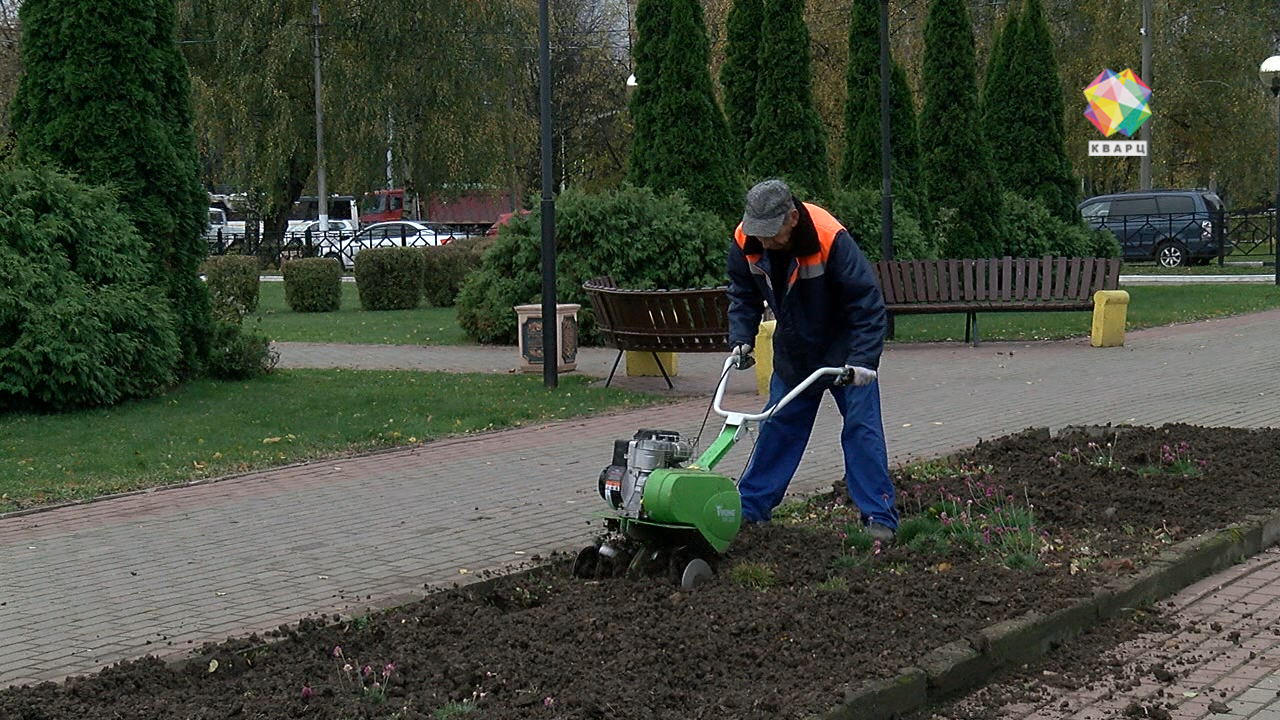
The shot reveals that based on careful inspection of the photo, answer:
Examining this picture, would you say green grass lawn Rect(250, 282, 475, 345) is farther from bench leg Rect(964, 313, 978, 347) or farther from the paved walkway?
the paved walkway

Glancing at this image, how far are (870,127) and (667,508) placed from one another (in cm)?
1924

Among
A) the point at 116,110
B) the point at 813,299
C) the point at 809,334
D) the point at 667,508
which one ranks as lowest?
the point at 667,508

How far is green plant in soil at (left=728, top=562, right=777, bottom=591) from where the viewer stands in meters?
6.07

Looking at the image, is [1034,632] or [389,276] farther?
[389,276]

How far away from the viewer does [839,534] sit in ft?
22.4

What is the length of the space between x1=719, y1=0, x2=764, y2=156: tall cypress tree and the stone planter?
9.03 metres

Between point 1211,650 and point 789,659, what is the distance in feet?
5.66

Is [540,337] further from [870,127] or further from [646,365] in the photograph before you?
[870,127]

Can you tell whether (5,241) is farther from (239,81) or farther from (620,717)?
(239,81)

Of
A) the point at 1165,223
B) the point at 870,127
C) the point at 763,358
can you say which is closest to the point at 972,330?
the point at 763,358

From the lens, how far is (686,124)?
20109mm

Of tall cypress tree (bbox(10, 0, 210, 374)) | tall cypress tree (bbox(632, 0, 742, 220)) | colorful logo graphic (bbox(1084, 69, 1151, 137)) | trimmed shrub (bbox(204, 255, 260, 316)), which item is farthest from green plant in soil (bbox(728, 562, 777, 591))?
colorful logo graphic (bbox(1084, 69, 1151, 137))

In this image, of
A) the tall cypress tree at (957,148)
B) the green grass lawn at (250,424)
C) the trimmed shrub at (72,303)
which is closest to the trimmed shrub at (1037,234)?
the tall cypress tree at (957,148)

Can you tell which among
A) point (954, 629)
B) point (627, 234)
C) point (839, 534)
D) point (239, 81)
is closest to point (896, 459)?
point (839, 534)
